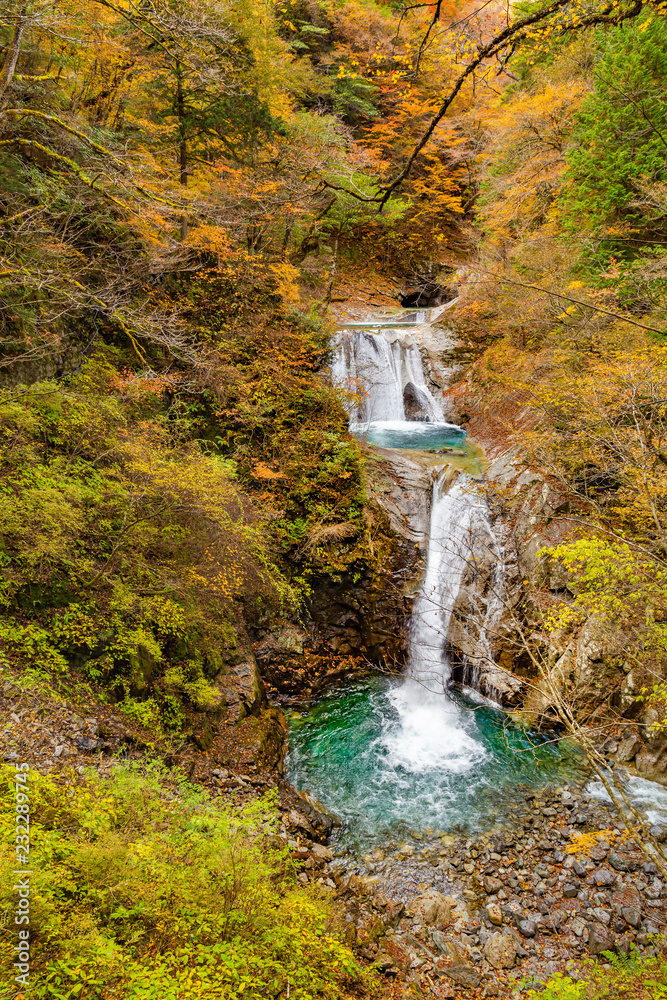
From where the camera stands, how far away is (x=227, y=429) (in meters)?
9.56

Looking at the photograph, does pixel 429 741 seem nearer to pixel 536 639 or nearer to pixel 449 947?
pixel 536 639

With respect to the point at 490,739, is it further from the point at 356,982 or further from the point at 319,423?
the point at 319,423

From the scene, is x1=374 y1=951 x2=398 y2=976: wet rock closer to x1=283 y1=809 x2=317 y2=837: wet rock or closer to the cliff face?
x1=283 y1=809 x2=317 y2=837: wet rock

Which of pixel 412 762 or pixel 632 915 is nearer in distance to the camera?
pixel 632 915

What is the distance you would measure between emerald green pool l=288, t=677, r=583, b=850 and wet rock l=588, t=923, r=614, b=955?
1.56 m

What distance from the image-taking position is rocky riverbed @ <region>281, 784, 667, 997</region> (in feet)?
15.0

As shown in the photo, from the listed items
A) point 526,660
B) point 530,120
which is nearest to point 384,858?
point 526,660

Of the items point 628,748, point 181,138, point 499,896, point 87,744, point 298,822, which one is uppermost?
point 181,138

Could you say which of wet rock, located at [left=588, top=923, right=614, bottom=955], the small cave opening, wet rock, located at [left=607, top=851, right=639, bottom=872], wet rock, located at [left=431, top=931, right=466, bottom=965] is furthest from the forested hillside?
the small cave opening

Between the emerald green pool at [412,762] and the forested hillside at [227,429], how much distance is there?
2.58ft

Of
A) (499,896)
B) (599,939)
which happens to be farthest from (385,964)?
(599,939)

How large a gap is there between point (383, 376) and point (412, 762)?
37.6 feet

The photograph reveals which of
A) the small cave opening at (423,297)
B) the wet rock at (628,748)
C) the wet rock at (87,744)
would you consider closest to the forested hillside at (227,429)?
the wet rock at (87,744)

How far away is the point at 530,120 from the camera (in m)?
11.7
